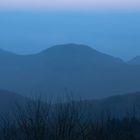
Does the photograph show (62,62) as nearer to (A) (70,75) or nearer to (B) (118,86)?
(A) (70,75)

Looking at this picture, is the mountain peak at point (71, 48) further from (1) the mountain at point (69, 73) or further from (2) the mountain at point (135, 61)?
(2) the mountain at point (135, 61)

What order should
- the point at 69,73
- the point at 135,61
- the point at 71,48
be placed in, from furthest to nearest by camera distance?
the point at 135,61 → the point at 71,48 → the point at 69,73

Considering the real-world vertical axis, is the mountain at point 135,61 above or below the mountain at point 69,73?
above

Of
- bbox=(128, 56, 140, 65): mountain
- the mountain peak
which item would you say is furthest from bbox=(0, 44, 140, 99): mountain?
bbox=(128, 56, 140, 65): mountain

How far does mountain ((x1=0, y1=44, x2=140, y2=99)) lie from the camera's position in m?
73.5

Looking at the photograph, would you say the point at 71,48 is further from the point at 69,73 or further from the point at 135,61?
the point at 69,73

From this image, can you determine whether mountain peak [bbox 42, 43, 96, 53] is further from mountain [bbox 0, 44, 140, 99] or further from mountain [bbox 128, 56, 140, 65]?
mountain [bbox 128, 56, 140, 65]

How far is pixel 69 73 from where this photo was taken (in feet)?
299

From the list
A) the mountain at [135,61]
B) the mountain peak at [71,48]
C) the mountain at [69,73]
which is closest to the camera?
the mountain at [69,73]

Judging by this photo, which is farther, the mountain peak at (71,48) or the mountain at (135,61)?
the mountain at (135,61)

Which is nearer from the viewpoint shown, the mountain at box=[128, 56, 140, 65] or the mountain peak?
the mountain peak

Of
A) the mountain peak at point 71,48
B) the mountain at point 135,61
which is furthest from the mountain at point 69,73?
the mountain at point 135,61

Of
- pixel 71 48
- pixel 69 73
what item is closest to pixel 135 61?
pixel 71 48

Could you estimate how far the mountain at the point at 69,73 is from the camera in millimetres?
73500
